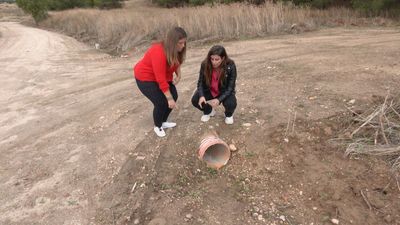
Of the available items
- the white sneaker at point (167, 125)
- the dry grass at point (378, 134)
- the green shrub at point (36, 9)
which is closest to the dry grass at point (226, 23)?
the white sneaker at point (167, 125)

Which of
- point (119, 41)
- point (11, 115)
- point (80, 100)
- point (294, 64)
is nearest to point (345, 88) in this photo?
point (294, 64)

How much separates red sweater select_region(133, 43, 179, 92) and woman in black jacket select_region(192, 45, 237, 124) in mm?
397

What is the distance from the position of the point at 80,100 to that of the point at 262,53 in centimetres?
448

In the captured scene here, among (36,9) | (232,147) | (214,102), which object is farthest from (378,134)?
(36,9)

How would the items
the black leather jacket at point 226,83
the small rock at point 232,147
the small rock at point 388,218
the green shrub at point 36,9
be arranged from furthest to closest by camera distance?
the green shrub at point 36,9, the black leather jacket at point 226,83, the small rock at point 232,147, the small rock at point 388,218

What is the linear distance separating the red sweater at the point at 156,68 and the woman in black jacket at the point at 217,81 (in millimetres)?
397

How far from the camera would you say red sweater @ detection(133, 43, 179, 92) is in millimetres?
3944

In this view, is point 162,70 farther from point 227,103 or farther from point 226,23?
point 226,23

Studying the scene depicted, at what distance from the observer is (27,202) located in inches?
143

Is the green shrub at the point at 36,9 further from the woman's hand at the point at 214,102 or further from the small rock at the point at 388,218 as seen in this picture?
the small rock at the point at 388,218

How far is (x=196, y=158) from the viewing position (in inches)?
162

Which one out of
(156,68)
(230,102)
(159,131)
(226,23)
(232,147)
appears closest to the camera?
(156,68)

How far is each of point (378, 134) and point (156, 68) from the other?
102 inches

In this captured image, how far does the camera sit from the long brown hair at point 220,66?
410 cm
